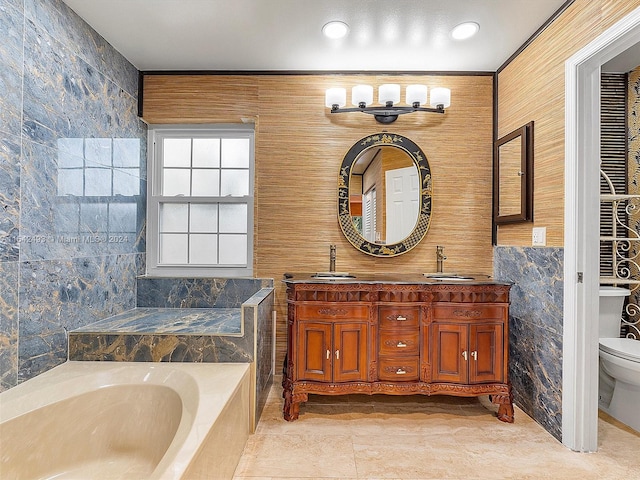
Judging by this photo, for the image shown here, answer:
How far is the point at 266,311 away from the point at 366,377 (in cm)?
80

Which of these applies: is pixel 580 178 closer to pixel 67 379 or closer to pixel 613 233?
pixel 613 233

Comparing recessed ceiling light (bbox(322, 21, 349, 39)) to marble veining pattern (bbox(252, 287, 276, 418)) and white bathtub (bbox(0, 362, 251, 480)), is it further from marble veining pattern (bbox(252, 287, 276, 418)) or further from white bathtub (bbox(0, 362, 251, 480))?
white bathtub (bbox(0, 362, 251, 480))

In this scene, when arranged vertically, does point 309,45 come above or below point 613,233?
above

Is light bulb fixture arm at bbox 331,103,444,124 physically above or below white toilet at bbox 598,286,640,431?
above

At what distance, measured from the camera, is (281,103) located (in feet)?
9.53

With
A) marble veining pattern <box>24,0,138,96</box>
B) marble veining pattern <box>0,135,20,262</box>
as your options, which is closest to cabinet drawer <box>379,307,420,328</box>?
marble veining pattern <box>0,135,20,262</box>

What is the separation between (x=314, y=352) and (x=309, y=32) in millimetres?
2023

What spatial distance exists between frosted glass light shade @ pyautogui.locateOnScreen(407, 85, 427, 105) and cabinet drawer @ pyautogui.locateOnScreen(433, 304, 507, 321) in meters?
1.53

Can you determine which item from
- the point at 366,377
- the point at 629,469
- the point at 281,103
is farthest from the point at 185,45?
the point at 629,469

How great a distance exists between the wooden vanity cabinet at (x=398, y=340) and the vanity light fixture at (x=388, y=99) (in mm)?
1344

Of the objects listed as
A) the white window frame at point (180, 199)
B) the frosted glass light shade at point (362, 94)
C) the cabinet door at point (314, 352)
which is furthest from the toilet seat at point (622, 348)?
the white window frame at point (180, 199)

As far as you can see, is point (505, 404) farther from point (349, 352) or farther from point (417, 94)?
point (417, 94)

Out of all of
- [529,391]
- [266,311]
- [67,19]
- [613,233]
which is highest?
[67,19]

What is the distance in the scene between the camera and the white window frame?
306 centimetres
